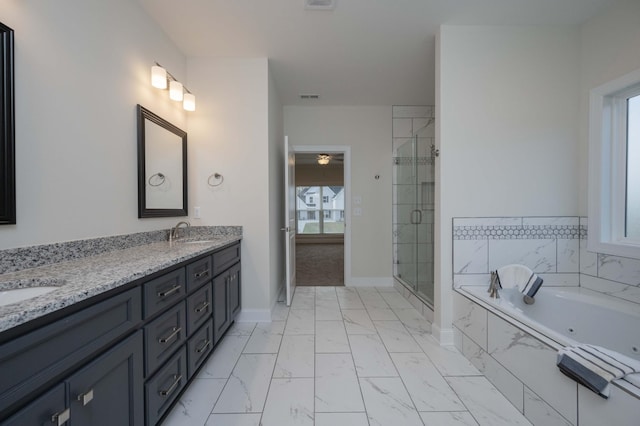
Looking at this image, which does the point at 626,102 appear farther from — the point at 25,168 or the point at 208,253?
the point at 25,168

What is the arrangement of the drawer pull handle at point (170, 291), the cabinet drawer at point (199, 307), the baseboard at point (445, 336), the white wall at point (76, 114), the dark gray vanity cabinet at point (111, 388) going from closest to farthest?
the dark gray vanity cabinet at point (111, 388)
the white wall at point (76, 114)
the drawer pull handle at point (170, 291)
the cabinet drawer at point (199, 307)
the baseboard at point (445, 336)

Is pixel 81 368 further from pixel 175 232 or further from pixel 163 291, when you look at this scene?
pixel 175 232

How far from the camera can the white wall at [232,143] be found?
2453mm

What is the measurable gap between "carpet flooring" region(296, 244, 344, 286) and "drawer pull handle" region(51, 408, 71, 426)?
3.15m

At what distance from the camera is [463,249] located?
2.07 metres

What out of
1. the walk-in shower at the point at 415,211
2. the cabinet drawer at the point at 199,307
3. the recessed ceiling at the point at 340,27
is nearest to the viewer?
the cabinet drawer at the point at 199,307

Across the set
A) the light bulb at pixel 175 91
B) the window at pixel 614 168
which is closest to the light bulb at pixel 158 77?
the light bulb at pixel 175 91

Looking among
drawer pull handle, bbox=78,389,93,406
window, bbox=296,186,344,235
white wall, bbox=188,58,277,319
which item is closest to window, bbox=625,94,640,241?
white wall, bbox=188,58,277,319

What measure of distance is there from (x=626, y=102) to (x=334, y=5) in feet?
7.43

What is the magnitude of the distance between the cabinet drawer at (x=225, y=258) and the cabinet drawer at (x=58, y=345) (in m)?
0.88

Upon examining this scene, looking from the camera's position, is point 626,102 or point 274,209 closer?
point 626,102

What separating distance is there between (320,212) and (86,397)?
8061 millimetres

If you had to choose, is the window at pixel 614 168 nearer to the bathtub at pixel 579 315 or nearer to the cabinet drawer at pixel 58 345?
the bathtub at pixel 579 315

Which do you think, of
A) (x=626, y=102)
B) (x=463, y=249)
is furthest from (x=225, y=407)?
(x=626, y=102)
